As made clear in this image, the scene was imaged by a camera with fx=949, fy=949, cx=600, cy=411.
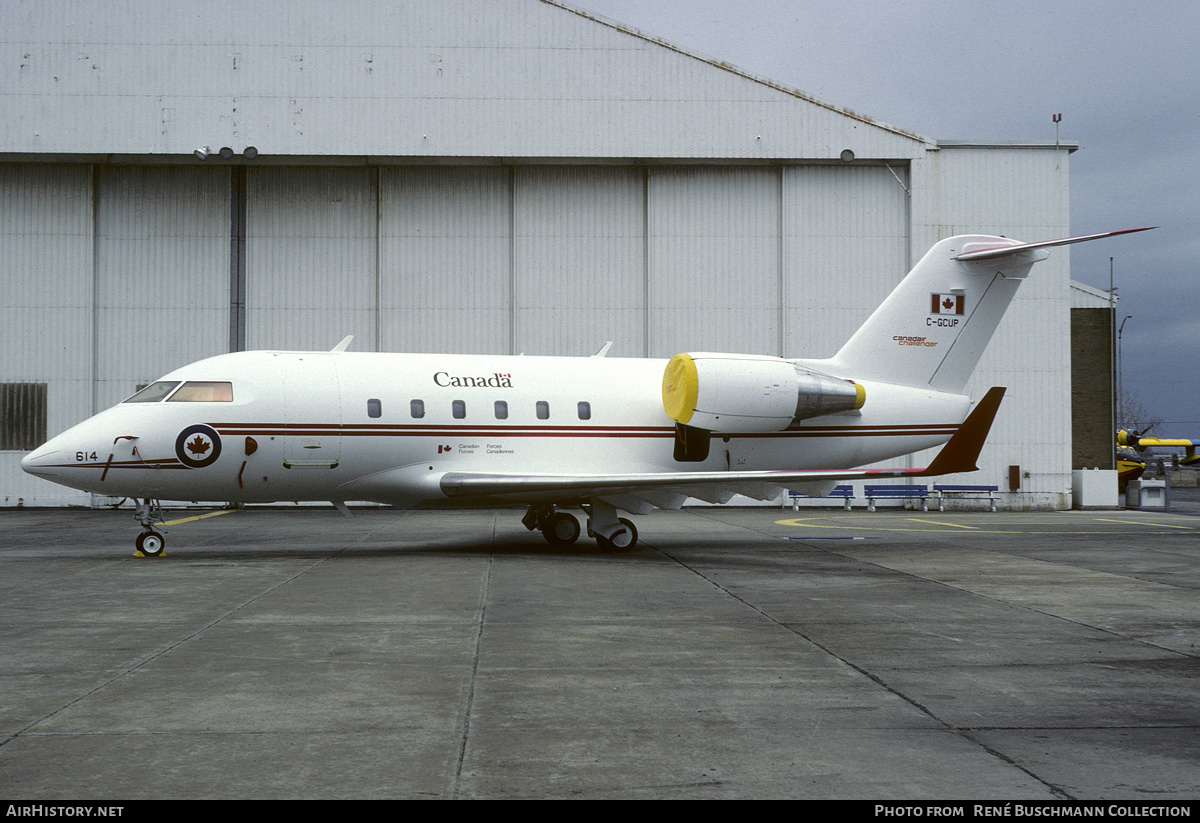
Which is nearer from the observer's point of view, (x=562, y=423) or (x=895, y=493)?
(x=562, y=423)

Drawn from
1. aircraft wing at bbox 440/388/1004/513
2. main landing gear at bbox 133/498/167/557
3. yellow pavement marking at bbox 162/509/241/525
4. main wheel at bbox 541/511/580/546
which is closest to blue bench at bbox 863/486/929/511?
aircraft wing at bbox 440/388/1004/513

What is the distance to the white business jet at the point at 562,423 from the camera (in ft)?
48.5

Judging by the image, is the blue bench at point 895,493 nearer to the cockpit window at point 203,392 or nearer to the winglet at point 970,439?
the winglet at point 970,439

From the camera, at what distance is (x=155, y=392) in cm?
1496

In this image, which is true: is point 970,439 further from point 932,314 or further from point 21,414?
point 21,414

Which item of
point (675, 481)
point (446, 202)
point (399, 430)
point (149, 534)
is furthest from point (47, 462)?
point (446, 202)

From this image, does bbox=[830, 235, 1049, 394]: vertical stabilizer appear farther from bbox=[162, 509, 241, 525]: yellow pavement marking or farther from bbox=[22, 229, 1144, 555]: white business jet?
bbox=[162, 509, 241, 525]: yellow pavement marking

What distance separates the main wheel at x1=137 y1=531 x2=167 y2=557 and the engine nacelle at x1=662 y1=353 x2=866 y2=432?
8.64m

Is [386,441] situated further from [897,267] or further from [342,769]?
[897,267]

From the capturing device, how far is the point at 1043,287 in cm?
2862

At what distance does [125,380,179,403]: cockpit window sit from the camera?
14.9 metres

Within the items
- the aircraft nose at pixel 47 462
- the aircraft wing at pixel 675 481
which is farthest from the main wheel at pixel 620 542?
the aircraft nose at pixel 47 462

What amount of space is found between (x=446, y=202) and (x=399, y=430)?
14113 millimetres

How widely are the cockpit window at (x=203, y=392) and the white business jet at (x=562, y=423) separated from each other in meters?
0.02
